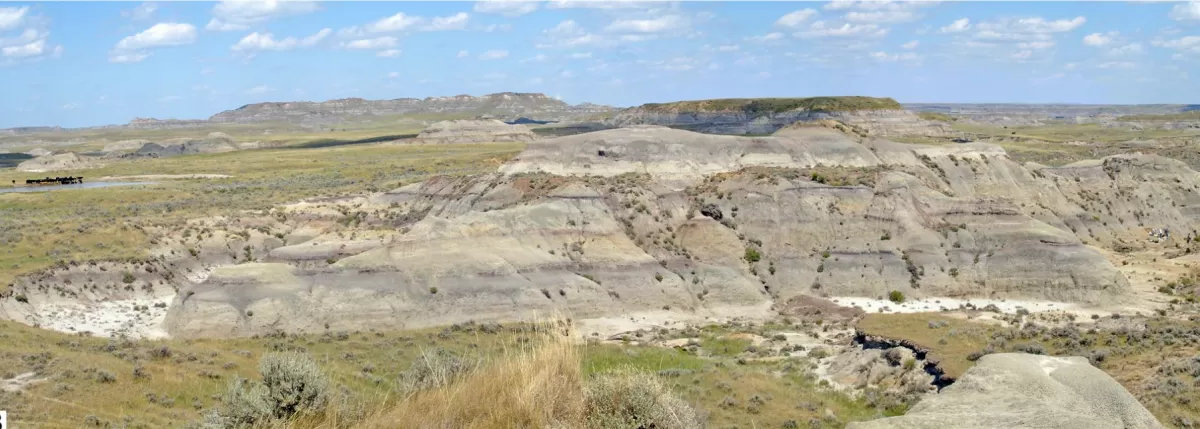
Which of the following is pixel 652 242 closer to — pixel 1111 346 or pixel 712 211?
pixel 712 211

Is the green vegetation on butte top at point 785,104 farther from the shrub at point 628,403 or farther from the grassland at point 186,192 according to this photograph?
the shrub at point 628,403

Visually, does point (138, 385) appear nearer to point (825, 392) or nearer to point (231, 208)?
point (825, 392)

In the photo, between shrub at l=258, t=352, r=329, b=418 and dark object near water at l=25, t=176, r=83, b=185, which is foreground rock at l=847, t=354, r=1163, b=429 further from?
dark object near water at l=25, t=176, r=83, b=185

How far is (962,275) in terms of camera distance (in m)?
48.7

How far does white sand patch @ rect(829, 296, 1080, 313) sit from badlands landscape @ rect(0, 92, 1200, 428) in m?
0.23

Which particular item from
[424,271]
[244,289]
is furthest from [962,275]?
[244,289]

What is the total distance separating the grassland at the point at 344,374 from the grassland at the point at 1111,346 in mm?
4363

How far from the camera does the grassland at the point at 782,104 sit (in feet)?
517

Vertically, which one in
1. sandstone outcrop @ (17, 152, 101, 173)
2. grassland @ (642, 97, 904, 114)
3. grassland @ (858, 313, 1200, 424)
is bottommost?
grassland @ (858, 313, 1200, 424)

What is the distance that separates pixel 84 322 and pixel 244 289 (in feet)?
30.8

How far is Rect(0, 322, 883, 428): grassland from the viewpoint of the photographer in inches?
676

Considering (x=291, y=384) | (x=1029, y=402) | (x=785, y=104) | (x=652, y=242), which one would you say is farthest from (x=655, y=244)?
(x=785, y=104)

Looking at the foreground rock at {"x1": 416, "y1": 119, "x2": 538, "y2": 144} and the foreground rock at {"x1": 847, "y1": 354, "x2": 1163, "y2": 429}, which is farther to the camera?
the foreground rock at {"x1": 416, "y1": 119, "x2": 538, "y2": 144}

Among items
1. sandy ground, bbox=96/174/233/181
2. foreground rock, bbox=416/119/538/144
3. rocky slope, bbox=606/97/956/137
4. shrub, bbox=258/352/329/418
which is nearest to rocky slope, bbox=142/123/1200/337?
shrub, bbox=258/352/329/418
